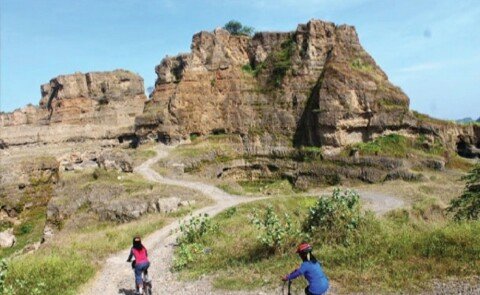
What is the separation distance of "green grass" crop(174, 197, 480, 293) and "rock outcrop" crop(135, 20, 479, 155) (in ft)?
85.4

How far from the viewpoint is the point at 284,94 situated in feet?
154

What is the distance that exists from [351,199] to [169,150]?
3412 cm

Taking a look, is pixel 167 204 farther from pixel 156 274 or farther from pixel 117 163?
pixel 156 274

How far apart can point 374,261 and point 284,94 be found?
117 ft

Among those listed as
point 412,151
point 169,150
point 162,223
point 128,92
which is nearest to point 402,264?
point 162,223

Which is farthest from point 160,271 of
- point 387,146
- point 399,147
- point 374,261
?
point 399,147

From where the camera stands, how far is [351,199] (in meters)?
15.6

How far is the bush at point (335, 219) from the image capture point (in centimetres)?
1423

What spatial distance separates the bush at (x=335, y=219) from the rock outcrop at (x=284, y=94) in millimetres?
26350

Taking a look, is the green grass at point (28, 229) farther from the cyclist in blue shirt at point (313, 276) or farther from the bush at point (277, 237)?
the cyclist in blue shirt at point (313, 276)

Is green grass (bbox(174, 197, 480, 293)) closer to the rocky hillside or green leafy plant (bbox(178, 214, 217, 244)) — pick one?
green leafy plant (bbox(178, 214, 217, 244))

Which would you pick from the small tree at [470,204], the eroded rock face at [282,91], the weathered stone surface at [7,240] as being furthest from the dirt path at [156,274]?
the eroded rock face at [282,91]

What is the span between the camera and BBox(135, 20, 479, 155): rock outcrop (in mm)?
41125

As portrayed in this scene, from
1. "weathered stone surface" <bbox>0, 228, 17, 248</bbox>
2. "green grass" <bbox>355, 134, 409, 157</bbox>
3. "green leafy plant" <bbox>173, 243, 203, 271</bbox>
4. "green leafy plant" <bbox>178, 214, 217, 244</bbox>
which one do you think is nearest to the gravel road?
"green leafy plant" <bbox>173, 243, 203, 271</bbox>
